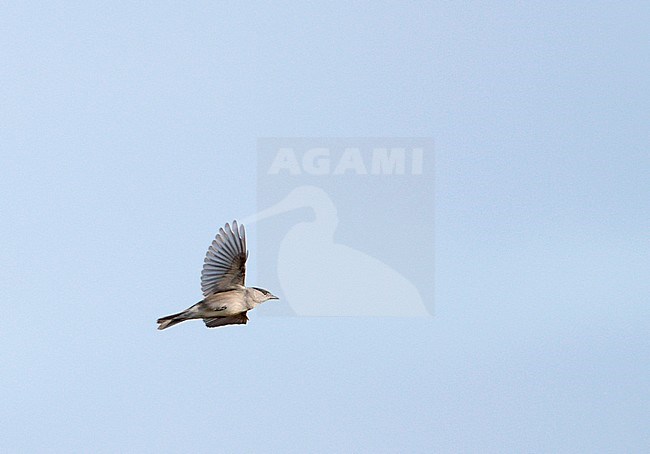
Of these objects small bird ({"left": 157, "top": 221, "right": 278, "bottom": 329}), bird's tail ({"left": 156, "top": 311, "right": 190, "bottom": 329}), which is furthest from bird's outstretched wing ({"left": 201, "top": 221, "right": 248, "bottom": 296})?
bird's tail ({"left": 156, "top": 311, "right": 190, "bottom": 329})

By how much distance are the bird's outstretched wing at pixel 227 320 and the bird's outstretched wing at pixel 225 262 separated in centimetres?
63

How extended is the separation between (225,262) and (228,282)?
0.43m

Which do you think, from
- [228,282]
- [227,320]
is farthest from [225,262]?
[227,320]

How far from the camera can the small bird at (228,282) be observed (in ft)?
53.2

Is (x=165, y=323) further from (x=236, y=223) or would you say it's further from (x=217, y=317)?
(x=236, y=223)

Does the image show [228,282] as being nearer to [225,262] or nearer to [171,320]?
[225,262]

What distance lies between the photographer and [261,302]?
16500 millimetres

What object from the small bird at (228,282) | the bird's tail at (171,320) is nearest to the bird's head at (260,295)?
the small bird at (228,282)

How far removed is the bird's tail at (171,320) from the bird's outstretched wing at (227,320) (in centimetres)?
89

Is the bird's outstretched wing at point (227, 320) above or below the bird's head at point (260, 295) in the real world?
below

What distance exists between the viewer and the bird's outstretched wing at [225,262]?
16.5m

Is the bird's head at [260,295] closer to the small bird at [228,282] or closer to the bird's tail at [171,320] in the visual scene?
the small bird at [228,282]

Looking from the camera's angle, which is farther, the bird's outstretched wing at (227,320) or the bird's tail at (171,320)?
the bird's outstretched wing at (227,320)

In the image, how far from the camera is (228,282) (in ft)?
54.0
